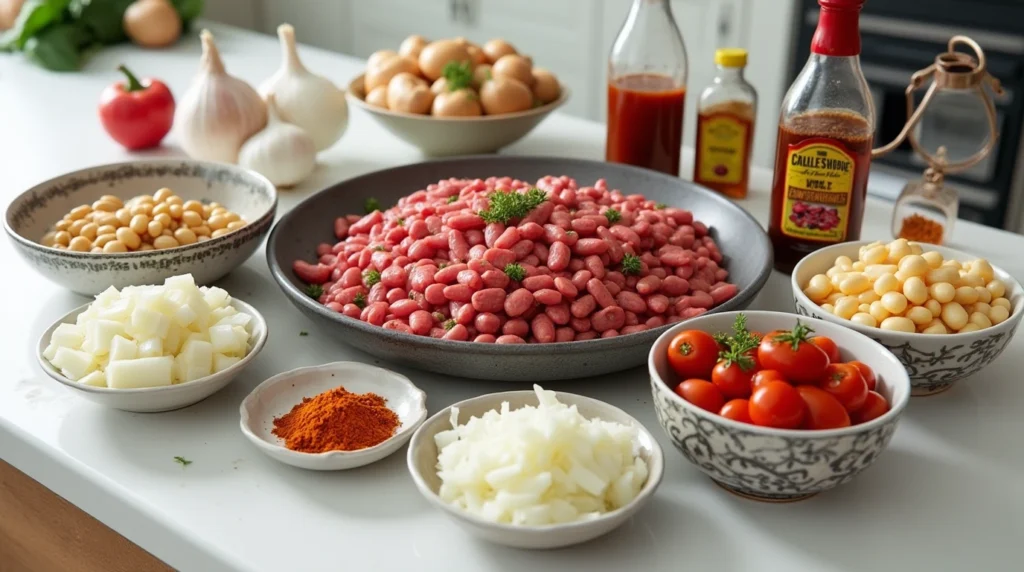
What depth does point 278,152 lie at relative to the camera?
1901 mm

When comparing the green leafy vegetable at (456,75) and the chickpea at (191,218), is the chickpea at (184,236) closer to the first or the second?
the chickpea at (191,218)

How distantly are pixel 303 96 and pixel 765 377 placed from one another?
1.28 meters

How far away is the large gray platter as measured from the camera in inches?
48.2

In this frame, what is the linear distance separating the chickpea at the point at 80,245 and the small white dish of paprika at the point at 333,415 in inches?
17.4

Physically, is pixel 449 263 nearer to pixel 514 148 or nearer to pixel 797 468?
pixel 797 468

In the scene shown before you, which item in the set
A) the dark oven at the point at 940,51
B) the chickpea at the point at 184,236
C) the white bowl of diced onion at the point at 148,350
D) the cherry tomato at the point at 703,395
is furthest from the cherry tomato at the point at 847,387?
the dark oven at the point at 940,51

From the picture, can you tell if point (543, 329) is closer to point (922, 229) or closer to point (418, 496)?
point (418, 496)

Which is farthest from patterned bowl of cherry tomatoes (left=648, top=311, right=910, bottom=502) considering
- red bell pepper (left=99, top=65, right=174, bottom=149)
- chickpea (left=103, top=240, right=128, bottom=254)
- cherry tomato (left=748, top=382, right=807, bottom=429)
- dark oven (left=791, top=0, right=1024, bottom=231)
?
dark oven (left=791, top=0, right=1024, bottom=231)

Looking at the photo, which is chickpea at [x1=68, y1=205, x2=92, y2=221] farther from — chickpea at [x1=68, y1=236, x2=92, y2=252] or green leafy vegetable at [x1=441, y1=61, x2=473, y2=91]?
green leafy vegetable at [x1=441, y1=61, x2=473, y2=91]

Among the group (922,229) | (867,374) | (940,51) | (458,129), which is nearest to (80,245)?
(458,129)

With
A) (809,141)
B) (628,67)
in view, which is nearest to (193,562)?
(809,141)

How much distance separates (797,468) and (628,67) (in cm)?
105

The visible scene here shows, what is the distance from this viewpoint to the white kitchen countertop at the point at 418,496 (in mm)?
1017

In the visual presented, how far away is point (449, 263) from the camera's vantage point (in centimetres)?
138
